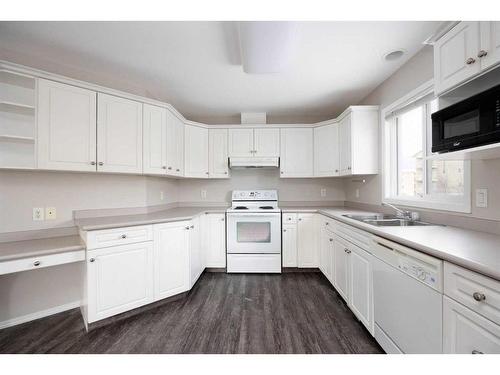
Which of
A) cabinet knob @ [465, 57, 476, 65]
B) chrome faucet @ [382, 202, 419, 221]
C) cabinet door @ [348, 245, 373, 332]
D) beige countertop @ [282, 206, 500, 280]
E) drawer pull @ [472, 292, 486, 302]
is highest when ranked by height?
cabinet knob @ [465, 57, 476, 65]

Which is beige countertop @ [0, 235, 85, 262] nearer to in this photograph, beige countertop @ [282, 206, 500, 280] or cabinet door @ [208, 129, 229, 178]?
cabinet door @ [208, 129, 229, 178]

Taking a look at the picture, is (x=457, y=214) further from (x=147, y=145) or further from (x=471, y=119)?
(x=147, y=145)

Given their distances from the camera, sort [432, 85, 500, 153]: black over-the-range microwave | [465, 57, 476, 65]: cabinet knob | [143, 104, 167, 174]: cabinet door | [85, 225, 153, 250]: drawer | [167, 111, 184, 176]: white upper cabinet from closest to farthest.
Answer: [432, 85, 500, 153]: black over-the-range microwave
[465, 57, 476, 65]: cabinet knob
[85, 225, 153, 250]: drawer
[143, 104, 167, 174]: cabinet door
[167, 111, 184, 176]: white upper cabinet

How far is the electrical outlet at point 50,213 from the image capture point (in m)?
1.91

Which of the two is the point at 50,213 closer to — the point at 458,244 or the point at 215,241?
the point at 215,241

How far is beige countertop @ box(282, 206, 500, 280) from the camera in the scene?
0.84 meters

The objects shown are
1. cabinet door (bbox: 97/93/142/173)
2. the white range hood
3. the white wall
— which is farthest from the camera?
the white wall

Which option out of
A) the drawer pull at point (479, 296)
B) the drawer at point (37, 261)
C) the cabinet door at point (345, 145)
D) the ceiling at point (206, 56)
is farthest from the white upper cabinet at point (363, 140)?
the drawer at point (37, 261)

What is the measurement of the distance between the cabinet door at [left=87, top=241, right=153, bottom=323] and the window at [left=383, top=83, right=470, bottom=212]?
250 centimetres

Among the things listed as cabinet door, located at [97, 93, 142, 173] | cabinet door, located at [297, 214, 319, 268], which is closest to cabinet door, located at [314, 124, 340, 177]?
cabinet door, located at [297, 214, 319, 268]

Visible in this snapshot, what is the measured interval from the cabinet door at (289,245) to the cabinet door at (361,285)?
1009 millimetres

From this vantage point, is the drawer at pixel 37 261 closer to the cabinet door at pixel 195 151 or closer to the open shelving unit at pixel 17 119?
the open shelving unit at pixel 17 119
